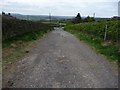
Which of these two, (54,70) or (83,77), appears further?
(54,70)

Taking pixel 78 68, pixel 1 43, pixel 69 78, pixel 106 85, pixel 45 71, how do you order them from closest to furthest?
pixel 106 85 → pixel 69 78 → pixel 45 71 → pixel 78 68 → pixel 1 43

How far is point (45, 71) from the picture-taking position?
7.79 meters

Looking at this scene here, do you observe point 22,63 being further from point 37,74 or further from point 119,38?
point 119,38

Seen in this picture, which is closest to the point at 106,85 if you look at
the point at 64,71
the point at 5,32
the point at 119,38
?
the point at 64,71

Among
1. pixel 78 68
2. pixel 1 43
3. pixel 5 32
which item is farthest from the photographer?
pixel 5 32

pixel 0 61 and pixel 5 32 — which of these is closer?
pixel 0 61

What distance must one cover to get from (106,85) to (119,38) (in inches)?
339

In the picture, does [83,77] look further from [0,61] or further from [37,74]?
[0,61]

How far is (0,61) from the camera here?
31.7 feet

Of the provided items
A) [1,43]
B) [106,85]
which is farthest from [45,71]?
[1,43]

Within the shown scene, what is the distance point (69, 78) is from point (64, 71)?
3.08 ft

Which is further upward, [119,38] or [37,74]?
[119,38]

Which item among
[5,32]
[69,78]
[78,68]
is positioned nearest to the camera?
[69,78]

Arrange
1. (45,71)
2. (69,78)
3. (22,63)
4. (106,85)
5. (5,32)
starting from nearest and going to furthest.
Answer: (106,85) → (69,78) → (45,71) → (22,63) → (5,32)
